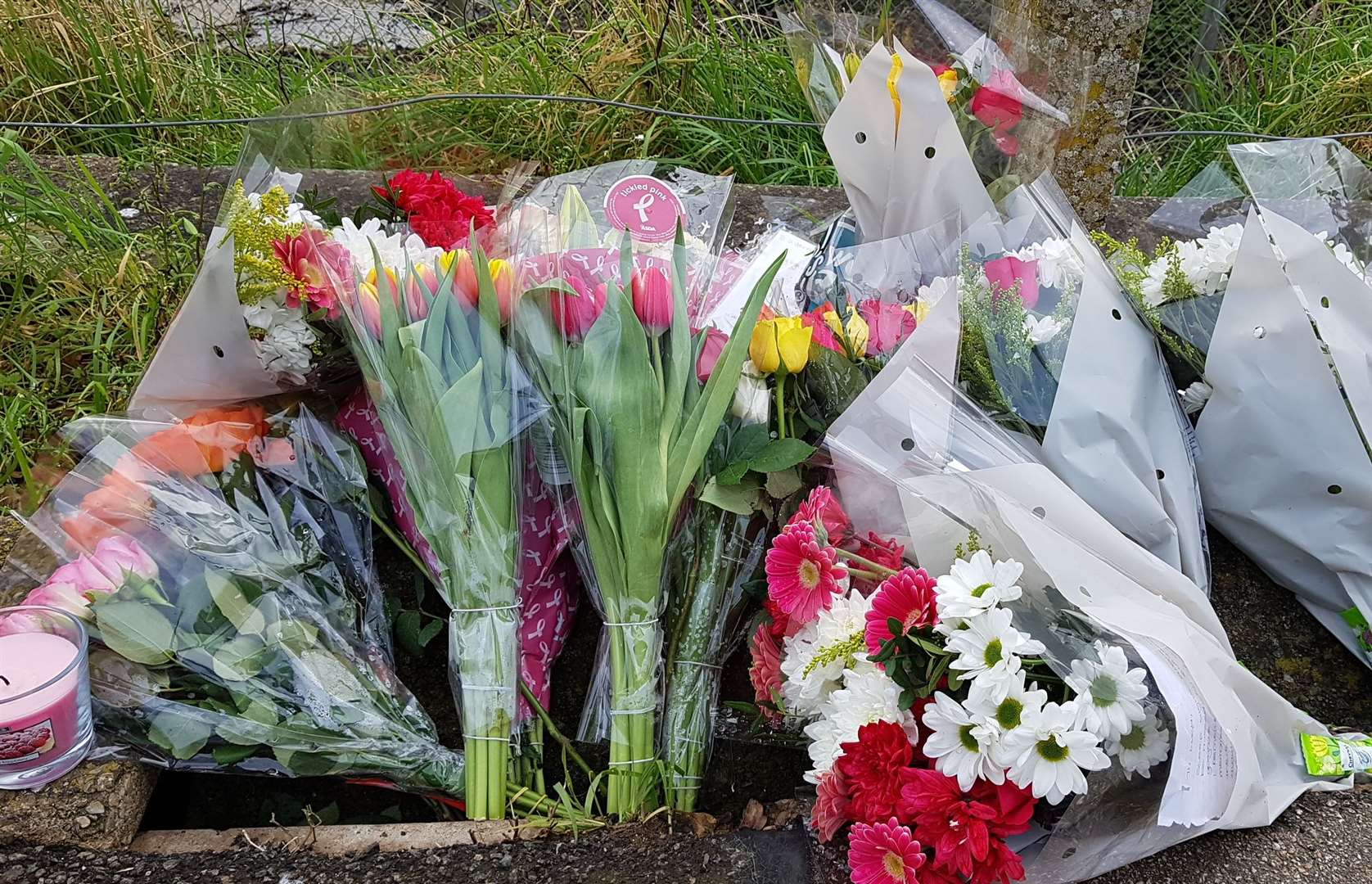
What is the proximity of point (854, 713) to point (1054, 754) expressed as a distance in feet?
0.79

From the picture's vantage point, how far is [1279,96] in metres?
3.76

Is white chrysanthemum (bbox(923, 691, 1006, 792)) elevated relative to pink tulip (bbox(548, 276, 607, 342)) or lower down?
lower down

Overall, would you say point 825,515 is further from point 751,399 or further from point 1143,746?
point 1143,746

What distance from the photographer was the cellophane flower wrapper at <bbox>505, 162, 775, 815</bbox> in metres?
1.50

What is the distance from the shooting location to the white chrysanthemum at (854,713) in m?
1.27

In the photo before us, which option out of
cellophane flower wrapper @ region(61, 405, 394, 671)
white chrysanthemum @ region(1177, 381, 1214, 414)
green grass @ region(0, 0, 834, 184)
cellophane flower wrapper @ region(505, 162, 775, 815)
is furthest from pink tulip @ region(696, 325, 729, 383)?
green grass @ region(0, 0, 834, 184)

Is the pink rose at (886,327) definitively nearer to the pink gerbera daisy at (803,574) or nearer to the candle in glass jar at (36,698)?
the pink gerbera daisy at (803,574)

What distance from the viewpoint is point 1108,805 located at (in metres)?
1.26

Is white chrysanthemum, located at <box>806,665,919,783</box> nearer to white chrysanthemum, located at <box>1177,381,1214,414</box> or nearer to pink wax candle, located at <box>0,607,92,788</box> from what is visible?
white chrysanthemum, located at <box>1177,381,1214,414</box>

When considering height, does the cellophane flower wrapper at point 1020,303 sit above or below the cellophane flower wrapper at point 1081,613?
above

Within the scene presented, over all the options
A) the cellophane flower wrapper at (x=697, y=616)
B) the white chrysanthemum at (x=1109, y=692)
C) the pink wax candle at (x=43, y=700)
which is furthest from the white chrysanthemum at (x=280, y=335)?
the white chrysanthemum at (x=1109, y=692)

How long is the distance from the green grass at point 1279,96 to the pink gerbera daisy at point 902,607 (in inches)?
94.5

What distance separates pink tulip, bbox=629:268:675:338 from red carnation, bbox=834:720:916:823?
65 centimetres

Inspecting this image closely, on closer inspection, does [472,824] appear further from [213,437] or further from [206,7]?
[206,7]
